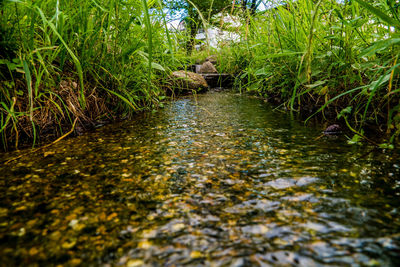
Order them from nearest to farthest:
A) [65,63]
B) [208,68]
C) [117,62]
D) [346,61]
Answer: [346,61] < [65,63] < [117,62] < [208,68]

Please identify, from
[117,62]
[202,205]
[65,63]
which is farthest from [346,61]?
[65,63]

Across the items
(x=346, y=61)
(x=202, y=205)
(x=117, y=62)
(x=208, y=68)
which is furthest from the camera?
(x=208, y=68)

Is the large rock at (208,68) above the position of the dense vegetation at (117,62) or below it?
above

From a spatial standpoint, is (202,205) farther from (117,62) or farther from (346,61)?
(117,62)

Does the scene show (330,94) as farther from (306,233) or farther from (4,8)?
(4,8)

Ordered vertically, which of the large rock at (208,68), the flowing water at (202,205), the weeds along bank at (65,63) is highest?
the large rock at (208,68)

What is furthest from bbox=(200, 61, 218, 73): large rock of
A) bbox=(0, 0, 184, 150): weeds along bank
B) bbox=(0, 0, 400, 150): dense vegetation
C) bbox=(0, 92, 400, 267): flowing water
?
bbox=(0, 92, 400, 267): flowing water

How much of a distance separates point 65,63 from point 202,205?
1512mm

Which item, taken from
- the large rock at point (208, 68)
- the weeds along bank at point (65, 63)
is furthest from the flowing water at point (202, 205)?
the large rock at point (208, 68)

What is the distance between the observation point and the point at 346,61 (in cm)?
159

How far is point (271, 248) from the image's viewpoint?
0.62 meters

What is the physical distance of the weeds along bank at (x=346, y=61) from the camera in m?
1.29

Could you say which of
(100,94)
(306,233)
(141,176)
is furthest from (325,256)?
(100,94)

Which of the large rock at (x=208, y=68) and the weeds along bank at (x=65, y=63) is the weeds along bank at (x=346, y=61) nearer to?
the weeds along bank at (x=65, y=63)
